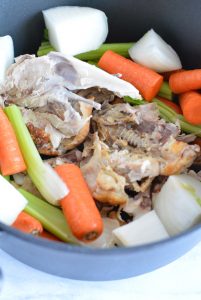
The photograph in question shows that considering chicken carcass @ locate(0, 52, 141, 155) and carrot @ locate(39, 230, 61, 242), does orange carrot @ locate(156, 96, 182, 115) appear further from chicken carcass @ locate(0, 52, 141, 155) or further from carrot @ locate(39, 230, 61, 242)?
carrot @ locate(39, 230, 61, 242)

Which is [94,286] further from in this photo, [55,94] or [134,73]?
[134,73]

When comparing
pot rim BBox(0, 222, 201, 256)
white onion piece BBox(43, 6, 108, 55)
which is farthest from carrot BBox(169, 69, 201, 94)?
pot rim BBox(0, 222, 201, 256)

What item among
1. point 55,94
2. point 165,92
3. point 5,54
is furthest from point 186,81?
point 5,54

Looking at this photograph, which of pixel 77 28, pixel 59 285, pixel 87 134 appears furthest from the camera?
pixel 77 28

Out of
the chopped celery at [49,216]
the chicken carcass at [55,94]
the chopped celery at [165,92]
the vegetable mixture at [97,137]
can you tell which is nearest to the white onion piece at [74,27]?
the vegetable mixture at [97,137]

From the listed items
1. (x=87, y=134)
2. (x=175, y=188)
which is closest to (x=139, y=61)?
(x=87, y=134)

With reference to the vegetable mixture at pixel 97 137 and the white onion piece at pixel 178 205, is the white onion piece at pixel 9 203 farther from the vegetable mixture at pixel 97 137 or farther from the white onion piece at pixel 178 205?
the white onion piece at pixel 178 205

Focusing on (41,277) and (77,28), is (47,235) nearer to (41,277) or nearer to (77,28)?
(41,277)
